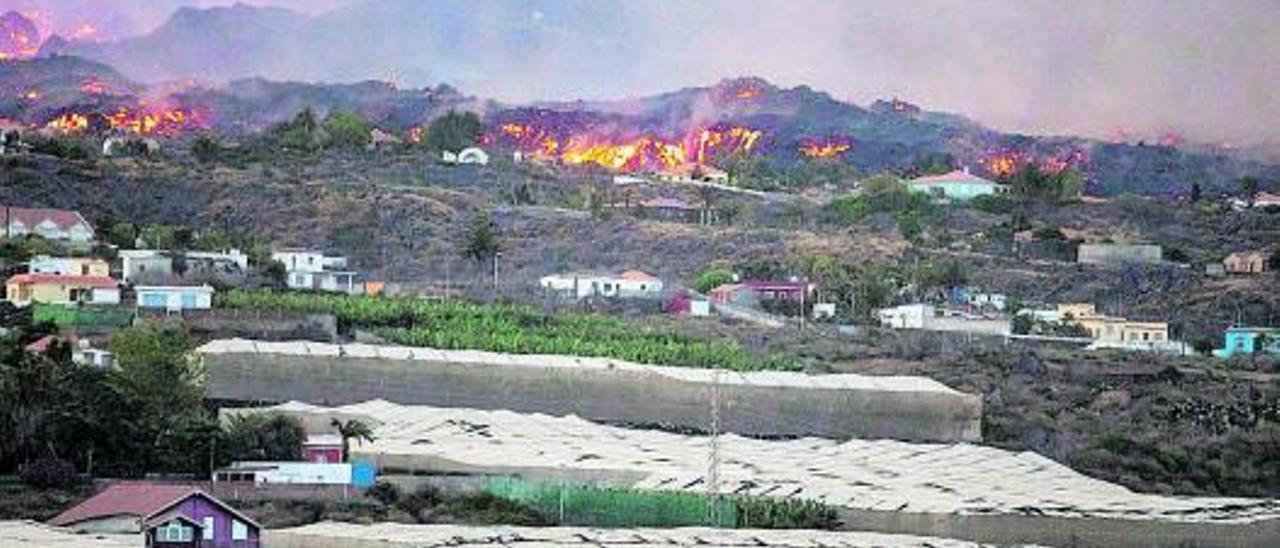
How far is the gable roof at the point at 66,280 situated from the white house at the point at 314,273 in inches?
129

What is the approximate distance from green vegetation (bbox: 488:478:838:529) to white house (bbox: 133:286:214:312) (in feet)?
25.6

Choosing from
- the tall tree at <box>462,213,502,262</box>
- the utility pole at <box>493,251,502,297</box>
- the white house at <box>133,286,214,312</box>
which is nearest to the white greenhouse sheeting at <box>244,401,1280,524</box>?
the white house at <box>133,286,214,312</box>

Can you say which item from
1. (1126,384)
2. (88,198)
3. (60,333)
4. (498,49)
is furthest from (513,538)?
(498,49)

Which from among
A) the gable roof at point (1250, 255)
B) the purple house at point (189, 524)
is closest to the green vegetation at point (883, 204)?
the gable roof at point (1250, 255)

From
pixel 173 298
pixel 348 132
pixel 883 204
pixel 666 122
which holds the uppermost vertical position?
pixel 666 122

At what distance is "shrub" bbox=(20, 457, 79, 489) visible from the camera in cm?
1748

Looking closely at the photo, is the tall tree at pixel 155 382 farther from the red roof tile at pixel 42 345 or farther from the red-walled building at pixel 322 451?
the red-walled building at pixel 322 451

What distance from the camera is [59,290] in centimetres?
2461

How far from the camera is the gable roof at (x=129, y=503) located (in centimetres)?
1547

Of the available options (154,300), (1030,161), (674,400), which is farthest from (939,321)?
(1030,161)

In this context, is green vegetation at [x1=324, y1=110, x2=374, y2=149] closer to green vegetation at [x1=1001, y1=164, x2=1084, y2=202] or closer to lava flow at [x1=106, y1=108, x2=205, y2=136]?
lava flow at [x1=106, y1=108, x2=205, y2=136]

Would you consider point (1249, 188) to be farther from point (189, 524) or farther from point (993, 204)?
point (189, 524)

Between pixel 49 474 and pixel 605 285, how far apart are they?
13405mm

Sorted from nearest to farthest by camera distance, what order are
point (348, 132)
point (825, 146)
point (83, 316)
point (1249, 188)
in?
point (83, 316), point (1249, 188), point (348, 132), point (825, 146)
